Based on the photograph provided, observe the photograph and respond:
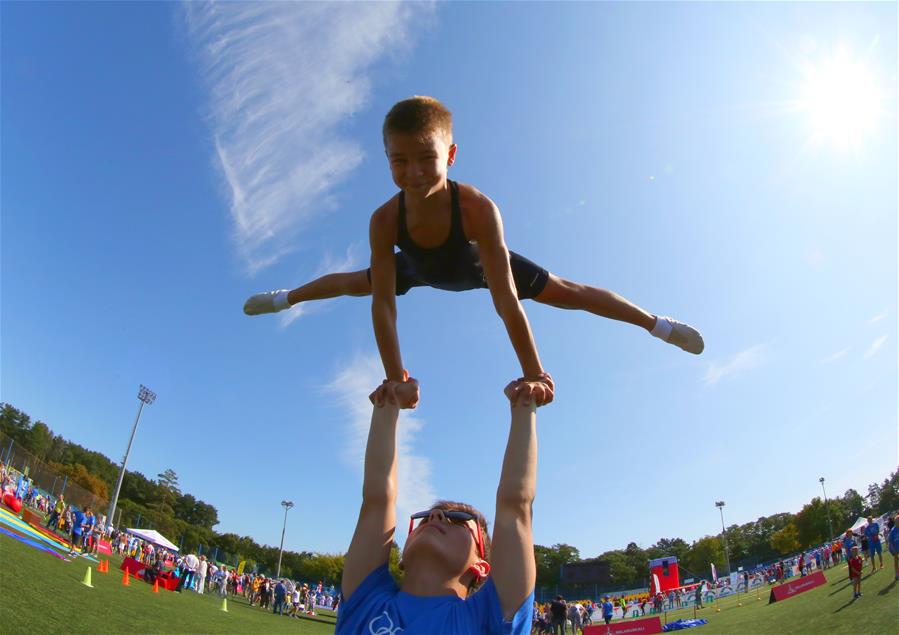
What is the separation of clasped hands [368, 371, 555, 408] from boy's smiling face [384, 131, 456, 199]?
1.17 metres

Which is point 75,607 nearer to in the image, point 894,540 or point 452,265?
point 452,265

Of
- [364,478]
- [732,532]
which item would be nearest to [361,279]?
[364,478]

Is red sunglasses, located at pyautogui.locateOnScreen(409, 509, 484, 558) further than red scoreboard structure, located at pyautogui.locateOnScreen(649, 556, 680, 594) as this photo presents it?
No

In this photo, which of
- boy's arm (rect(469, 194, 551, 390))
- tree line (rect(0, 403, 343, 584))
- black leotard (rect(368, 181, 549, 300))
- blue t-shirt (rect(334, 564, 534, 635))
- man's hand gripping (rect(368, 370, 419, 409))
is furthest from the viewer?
tree line (rect(0, 403, 343, 584))

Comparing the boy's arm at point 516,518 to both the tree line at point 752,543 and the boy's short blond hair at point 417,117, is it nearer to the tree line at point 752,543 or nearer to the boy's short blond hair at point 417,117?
the boy's short blond hair at point 417,117

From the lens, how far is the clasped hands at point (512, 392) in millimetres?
2602

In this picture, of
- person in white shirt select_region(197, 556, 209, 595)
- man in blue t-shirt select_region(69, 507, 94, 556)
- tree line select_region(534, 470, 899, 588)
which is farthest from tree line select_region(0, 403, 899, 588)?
man in blue t-shirt select_region(69, 507, 94, 556)

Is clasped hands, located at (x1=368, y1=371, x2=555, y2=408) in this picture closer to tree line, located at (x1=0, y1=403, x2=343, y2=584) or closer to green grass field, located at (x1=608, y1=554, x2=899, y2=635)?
green grass field, located at (x1=608, y1=554, x2=899, y2=635)

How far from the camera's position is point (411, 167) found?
333cm

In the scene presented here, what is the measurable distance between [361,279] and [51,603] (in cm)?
734

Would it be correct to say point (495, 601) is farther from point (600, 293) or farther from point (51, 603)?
point (51, 603)

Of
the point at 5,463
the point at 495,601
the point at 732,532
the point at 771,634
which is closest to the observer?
the point at 495,601

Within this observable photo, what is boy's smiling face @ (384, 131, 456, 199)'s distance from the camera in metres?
3.28

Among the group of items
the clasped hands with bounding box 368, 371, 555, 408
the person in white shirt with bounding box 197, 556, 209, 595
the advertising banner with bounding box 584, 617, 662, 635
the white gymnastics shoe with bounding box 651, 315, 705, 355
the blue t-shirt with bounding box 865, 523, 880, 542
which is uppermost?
the white gymnastics shoe with bounding box 651, 315, 705, 355
